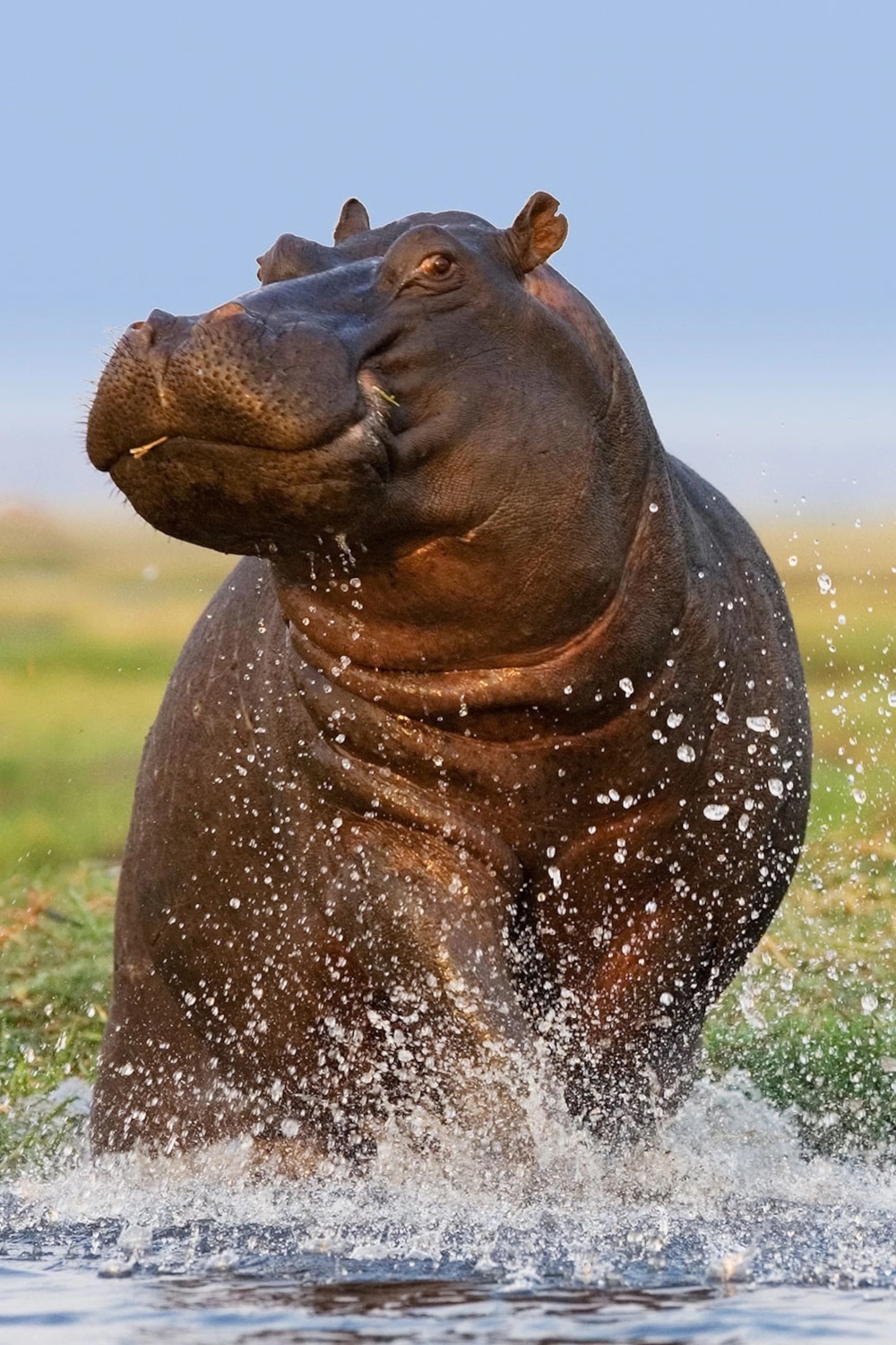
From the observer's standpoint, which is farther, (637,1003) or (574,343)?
(637,1003)

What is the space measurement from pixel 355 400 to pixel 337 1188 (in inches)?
84.9

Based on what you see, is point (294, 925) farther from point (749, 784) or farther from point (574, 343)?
point (574, 343)

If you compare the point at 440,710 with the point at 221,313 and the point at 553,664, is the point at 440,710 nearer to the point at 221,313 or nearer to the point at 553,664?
the point at 553,664

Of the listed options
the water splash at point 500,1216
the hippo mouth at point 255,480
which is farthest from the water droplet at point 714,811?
the hippo mouth at point 255,480

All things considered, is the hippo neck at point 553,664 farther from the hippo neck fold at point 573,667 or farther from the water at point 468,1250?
the water at point 468,1250

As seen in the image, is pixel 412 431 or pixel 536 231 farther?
pixel 536 231

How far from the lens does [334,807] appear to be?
663 centimetres

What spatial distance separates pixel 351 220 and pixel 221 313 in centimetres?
107

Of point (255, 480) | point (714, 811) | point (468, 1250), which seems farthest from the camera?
point (714, 811)

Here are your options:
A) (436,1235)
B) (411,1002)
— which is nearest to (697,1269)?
(436,1235)

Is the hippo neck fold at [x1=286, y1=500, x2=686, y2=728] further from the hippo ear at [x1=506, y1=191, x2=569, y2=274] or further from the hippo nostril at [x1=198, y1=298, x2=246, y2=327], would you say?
the hippo nostril at [x1=198, y1=298, x2=246, y2=327]

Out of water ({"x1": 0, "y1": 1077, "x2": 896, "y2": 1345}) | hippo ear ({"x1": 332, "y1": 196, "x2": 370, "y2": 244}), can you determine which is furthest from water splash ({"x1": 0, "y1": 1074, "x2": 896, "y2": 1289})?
hippo ear ({"x1": 332, "y1": 196, "x2": 370, "y2": 244})

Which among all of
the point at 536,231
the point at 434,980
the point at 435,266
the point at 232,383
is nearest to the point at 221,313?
the point at 232,383

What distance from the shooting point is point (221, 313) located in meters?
5.70
